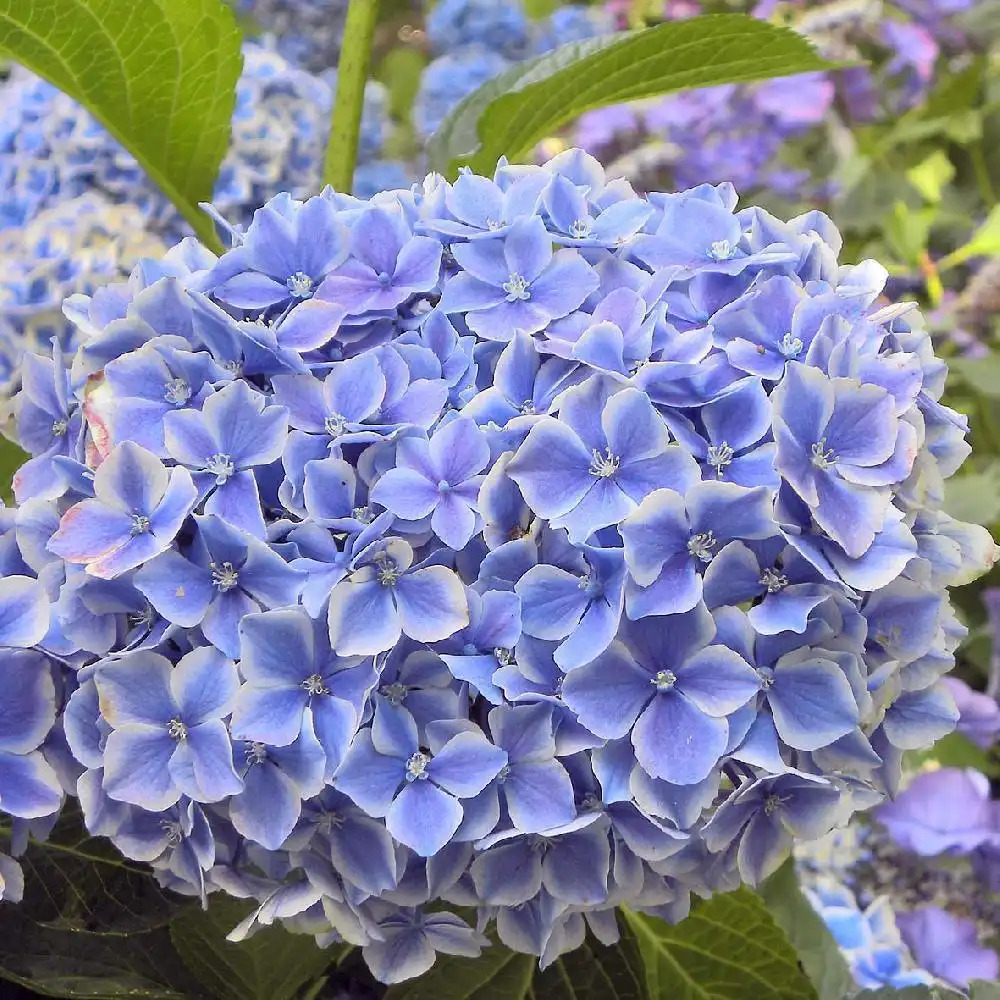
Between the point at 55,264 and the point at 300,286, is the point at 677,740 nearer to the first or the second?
the point at 300,286

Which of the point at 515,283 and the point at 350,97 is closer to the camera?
the point at 515,283

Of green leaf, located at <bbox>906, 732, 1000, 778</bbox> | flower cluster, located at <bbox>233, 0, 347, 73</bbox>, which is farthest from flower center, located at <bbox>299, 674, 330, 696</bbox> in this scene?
Result: flower cluster, located at <bbox>233, 0, 347, 73</bbox>

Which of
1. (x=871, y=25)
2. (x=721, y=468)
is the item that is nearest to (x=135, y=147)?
A: (x=721, y=468)

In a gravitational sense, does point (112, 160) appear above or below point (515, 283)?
below

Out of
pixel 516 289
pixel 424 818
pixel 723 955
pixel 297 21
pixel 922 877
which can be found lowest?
pixel 922 877

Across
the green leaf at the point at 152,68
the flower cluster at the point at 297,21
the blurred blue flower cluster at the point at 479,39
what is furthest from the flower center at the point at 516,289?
the flower cluster at the point at 297,21

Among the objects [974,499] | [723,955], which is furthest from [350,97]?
[974,499]

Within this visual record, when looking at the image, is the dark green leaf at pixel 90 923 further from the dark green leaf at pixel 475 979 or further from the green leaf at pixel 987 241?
the green leaf at pixel 987 241
